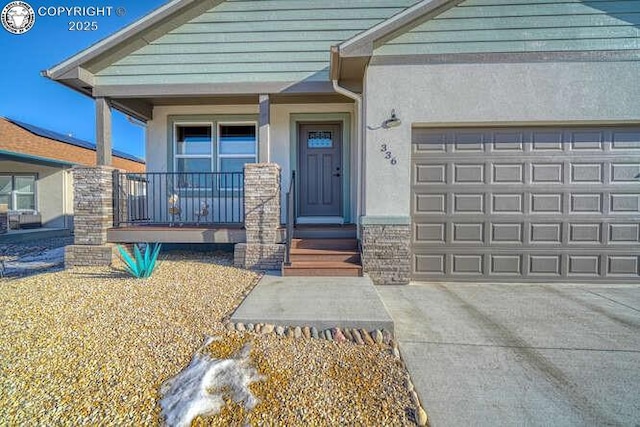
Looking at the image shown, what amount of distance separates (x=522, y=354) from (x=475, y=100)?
3577mm

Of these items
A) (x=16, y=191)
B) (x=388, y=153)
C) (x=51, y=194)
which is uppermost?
(x=388, y=153)

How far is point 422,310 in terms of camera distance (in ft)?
12.1

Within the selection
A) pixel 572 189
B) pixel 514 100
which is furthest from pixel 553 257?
pixel 514 100

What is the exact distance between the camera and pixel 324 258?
195 inches

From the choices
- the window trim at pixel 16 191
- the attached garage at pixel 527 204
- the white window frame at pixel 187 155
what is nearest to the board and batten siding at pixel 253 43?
the white window frame at pixel 187 155

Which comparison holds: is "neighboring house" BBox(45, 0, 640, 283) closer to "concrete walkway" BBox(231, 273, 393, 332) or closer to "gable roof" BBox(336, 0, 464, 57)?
"gable roof" BBox(336, 0, 464, 57)

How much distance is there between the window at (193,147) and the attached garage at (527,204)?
15.3 ft

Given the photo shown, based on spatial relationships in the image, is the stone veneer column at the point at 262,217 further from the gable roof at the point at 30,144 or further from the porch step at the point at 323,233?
the gable roof at the point at 30,144

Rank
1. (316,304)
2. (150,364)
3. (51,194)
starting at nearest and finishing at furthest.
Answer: (150,364)
(316,304)
(51,194)

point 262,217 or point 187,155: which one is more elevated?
point 187,155

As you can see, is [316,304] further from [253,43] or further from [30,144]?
[30,144]

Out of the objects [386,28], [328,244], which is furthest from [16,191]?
[386,28]

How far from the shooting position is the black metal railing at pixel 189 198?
6.69 m

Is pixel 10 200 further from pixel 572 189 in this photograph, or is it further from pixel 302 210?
pixel 572 189
